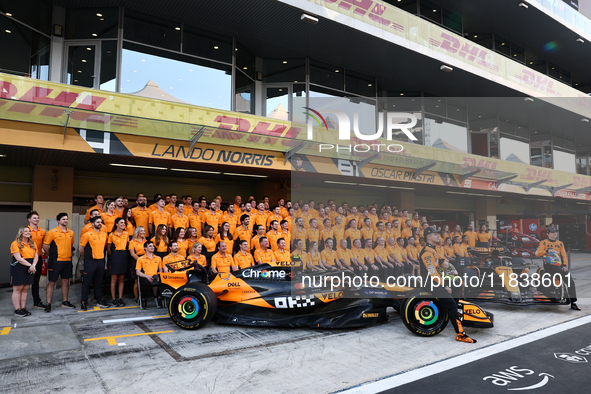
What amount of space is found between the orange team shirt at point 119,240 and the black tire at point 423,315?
5.46 metres

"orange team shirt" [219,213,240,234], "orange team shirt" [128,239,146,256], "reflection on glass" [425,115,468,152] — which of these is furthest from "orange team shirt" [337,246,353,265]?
"reflection on glass" [425,115,468,152]

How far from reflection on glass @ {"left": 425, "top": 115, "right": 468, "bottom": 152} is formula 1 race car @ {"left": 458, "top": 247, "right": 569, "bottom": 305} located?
9.27 metres

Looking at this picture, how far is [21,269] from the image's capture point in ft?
20.1

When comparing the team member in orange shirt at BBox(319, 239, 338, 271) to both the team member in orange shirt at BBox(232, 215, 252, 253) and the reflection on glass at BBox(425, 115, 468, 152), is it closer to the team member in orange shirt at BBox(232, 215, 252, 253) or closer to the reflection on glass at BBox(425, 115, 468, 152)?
the team member in orange shirt at BBox(232, 215, 252, 253)

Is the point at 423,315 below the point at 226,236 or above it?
below

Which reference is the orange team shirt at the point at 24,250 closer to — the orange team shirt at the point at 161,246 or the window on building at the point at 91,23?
the orange team shirt at the point at 161,246

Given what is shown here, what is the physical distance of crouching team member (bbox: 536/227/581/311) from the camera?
688 centimetres

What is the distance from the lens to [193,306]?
5340 millimetres

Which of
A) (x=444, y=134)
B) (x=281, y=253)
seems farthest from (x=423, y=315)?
(x=444, y=134)

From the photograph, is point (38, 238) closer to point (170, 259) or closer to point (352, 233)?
point (170, 259)

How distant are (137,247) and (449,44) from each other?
488 inches

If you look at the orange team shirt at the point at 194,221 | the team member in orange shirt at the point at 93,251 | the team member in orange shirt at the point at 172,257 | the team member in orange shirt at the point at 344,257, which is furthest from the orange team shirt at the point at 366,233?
the team member in orange shirt at the point at 93,251

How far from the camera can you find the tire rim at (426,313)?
16.5ft

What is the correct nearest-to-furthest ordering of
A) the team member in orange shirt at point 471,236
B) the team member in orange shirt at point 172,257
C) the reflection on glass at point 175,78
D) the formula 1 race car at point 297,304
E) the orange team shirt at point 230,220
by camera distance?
the formula 1 race car at point 297,304
the team member in orange shirt at point 471,236
the team member in orange shirt at point 172,257
the orange team shirt at point 230,220
the reflection on glass at point 175,78
